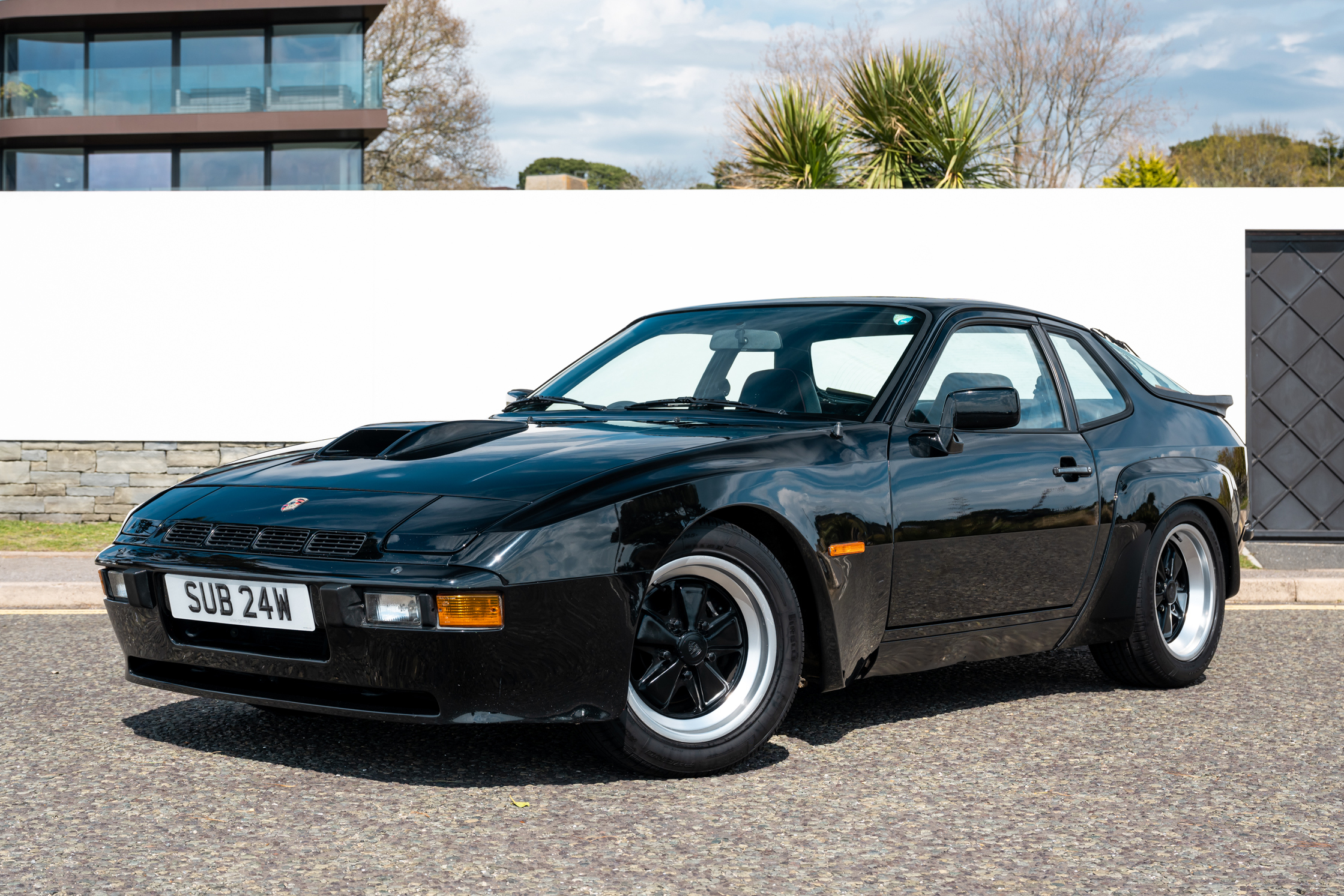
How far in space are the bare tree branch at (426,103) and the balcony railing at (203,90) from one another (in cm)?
905

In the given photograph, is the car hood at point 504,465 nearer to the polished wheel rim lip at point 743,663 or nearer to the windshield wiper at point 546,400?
the polished wheel rim lip at point 743,663

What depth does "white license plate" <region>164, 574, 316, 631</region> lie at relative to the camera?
371 cm

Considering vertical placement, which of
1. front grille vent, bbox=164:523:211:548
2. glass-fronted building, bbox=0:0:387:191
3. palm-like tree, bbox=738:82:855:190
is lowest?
front grille vent, bbox=164:523:211:548

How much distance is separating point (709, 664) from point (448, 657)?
85cm

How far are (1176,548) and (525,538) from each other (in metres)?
3.28

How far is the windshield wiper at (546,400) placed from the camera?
518cm

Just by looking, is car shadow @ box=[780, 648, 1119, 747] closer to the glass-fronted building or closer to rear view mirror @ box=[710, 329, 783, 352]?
rear view mirror @ box=[710, 329, 783, 352]

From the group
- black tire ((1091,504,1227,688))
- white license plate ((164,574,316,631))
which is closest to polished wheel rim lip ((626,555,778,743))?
white license plate ((164,574,316,631))

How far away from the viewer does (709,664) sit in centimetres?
404

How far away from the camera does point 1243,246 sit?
421 inches

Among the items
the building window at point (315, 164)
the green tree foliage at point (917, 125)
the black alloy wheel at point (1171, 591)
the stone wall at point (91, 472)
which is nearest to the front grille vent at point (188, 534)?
the black alloy wheel at point (1171, 591)

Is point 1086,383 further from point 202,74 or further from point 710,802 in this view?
point 202,74

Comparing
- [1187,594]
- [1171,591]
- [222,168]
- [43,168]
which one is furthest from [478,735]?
[43,168]

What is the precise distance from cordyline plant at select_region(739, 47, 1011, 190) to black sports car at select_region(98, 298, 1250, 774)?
26.4ft
